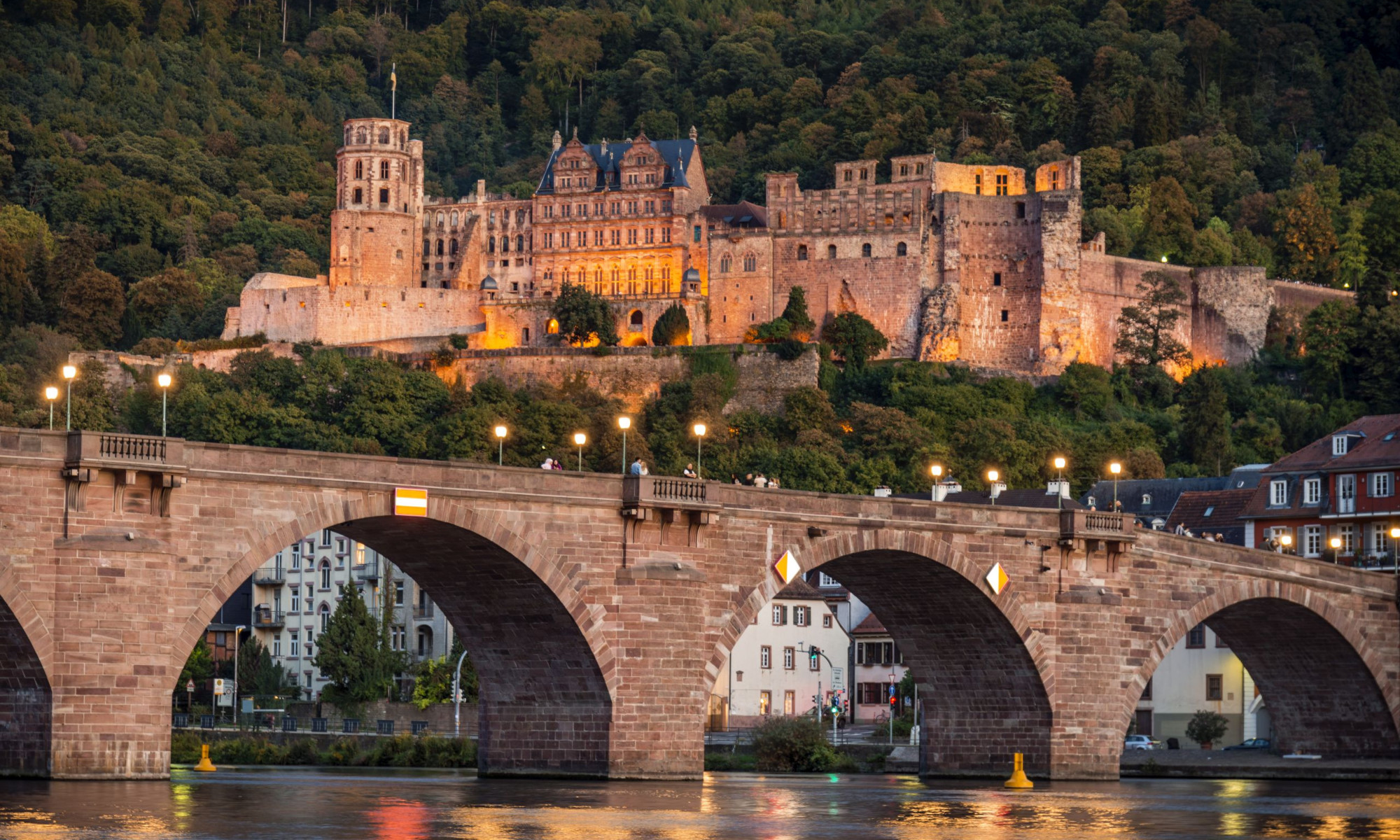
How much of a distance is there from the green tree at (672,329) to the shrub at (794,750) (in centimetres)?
8100

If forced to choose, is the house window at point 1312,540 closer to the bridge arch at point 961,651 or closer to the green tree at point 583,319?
the bridge arch at point 961,651

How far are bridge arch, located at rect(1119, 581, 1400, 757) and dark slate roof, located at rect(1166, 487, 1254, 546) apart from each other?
18.5 meters

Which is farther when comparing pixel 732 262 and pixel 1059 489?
pixel 732 262

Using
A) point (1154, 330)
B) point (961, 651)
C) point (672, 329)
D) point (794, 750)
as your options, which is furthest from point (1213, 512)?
point (672, 329)

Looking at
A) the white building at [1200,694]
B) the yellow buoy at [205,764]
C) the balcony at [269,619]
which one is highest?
the balcony at [269,619]

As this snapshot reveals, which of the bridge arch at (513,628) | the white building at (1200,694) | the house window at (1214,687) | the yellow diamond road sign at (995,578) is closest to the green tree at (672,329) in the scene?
the white building at (1200,694)

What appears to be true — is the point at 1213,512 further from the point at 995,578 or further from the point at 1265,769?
the point at 995,578

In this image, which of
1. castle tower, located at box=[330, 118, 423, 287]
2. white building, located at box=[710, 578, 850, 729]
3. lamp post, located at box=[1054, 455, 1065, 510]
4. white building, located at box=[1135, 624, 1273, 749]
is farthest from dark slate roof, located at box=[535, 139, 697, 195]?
white building, located at box=[1135, 624, 1273, 749]

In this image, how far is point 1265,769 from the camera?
2808 inches

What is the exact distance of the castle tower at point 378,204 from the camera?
539ft

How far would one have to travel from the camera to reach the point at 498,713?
5988 cm

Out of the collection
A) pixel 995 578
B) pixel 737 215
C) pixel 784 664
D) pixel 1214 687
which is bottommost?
pixel 1214 687

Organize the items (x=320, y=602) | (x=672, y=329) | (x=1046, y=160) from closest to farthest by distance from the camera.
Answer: (x=320, y=602)
(x=672, y=329)
(x=1046, y=160)

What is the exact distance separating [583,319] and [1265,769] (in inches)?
3403
